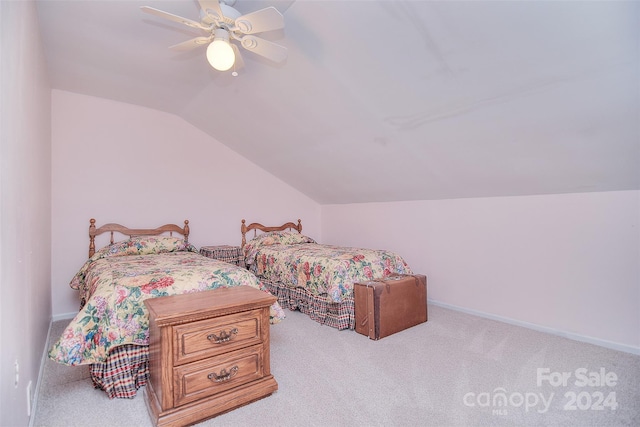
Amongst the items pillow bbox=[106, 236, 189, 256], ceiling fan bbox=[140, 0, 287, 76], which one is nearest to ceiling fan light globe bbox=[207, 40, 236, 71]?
ceiling fan bbox=[140, 0, 287, 76]

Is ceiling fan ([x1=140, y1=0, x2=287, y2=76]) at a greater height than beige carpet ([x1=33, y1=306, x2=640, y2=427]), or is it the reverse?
ceiling fan ([x1=140, y1=0, x2=287, y2=76])

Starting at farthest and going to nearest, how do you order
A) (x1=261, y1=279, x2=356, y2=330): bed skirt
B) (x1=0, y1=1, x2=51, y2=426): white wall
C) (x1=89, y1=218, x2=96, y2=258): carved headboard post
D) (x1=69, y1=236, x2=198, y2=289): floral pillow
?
(x1=89, y1=218, x2=96, y2=258): carved headboard post, (x1=69, y1=236, x2=198, y2=289): floral pillow, (x1=261, y1=279, x2=356, y2=330): bed skirt, (x1=0, y1=1, x2=51, y2=426): white wall

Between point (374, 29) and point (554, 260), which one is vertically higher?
point (374, 29)

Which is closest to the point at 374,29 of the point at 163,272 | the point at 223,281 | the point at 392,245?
the point at 223,281

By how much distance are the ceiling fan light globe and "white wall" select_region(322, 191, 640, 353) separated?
2688 millimetres

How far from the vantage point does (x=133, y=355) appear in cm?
196

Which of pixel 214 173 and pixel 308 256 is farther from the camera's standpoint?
pixel 214 173

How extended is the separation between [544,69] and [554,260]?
1707mm

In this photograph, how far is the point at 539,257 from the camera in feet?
9.38

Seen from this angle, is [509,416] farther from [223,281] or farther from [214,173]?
[214,173]

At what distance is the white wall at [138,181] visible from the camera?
340 centimetres

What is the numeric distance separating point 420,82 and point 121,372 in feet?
8.74

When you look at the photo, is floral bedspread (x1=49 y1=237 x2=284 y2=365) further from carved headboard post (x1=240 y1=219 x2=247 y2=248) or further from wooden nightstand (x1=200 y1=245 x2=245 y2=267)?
carved headboard post (x1=240 y1=219 x2=247 y2=248)

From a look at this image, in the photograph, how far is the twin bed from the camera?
1.85 metres
